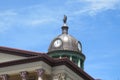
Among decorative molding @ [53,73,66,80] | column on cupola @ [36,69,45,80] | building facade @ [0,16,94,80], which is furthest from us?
decorative molding @ [53,73,66,80]

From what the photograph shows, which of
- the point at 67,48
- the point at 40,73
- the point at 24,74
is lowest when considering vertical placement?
the point at 40,73

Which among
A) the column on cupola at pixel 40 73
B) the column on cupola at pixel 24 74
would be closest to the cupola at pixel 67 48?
the column on cupola at pixel 24 74

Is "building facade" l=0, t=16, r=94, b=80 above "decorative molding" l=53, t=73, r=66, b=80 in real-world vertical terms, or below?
above

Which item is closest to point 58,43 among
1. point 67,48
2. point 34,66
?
point 67,48

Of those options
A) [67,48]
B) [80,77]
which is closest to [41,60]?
[80,77]

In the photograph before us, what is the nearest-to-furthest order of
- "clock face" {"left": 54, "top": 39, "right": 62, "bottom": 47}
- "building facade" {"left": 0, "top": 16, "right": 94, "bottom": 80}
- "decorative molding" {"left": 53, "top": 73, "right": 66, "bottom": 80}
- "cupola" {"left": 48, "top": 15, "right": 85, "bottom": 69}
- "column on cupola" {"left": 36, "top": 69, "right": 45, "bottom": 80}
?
"column on cupola" {"left": 36, "top": 69, "right": 45, "bottom": 80} → "building facade" {"left": 0, "top": 16, "right": 94, "bottom": 80} → "decorative molding" {"left": 53, "top": 73, "right": 66, "bottom": 80} → "cupola" {"left": 48, "top": 15, "right": 85, "bottom": 69} → "clock face" {"left": 54, "top": 39, "right": 62, "bottom": 47}

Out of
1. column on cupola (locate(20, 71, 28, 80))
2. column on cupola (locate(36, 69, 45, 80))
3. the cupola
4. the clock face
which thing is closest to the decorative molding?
column on cupola (locate(36, 69, 45, 80))

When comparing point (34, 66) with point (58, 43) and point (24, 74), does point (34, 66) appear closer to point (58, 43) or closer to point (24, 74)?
point (24, 74)

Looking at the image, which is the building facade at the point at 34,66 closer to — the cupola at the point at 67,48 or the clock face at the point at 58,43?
the cupola at the point at 67,48

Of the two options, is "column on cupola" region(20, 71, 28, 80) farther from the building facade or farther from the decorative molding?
the decorative molding

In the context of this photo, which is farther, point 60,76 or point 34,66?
point 60,76

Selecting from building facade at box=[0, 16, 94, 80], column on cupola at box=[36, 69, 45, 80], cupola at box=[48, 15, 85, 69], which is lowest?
column on cupola at box=[36, 69, 45, 80]

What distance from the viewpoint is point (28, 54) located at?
56.9 m

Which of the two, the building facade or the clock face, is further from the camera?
the clock face
